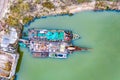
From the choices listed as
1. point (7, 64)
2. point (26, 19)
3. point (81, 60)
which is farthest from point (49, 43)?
point (7, 64)

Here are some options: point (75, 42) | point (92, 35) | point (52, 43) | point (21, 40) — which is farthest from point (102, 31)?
point (21, 40)

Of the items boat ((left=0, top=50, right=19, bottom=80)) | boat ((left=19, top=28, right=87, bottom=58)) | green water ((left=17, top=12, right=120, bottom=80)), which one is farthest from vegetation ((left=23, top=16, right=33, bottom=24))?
boat ((left=0, top=50, right=19, bottom=80))

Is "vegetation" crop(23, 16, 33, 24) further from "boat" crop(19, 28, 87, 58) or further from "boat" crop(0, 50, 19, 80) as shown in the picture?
"boat" crop(0, 50, 19, 80)

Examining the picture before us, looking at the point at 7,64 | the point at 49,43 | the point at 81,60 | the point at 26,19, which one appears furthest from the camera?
the point at 81,60

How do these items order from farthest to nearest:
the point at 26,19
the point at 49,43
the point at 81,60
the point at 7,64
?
the point at 81,60 → the point at 49,43 → the point at 26,19 → the point at 7,64

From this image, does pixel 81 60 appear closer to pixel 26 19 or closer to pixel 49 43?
pixel 49 43

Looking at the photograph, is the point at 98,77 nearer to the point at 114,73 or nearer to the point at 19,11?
the point at 114,73
